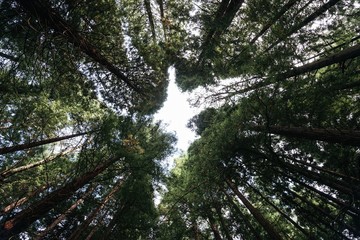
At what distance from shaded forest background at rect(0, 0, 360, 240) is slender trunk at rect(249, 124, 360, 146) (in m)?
0.05

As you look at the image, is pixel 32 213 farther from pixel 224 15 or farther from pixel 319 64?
pixel 319 64

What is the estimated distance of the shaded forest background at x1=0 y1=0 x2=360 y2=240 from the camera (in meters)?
7.15

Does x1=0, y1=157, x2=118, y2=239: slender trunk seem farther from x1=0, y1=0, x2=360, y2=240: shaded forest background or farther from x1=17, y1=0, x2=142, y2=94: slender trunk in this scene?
x1=17, y1=0, x2=142, y2=94: slender trunk

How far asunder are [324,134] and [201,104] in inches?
241

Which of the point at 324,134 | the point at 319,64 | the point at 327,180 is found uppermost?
the point at 319,64

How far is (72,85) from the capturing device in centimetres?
854

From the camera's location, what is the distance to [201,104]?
1207 cm

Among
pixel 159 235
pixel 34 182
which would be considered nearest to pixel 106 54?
pixel 34 182

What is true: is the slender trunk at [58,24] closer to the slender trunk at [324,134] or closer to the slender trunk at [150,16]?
the slender trunk at [150,16]

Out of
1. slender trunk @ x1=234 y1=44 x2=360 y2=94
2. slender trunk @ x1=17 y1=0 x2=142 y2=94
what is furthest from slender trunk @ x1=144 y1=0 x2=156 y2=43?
slender trunk @ x1=234 y1=44 x2=360 y2=94

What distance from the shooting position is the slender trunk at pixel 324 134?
612 centimetres

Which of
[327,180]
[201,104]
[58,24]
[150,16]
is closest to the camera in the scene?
[58,24]

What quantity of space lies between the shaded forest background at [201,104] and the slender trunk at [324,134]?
2.0 inches

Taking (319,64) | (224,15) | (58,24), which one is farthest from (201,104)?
(58,24)
